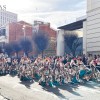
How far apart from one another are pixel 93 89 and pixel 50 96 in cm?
339

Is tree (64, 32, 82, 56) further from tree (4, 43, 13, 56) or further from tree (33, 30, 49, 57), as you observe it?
tree (4, 43, 13, 56)

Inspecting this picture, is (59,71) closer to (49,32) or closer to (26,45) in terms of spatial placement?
(26,45)

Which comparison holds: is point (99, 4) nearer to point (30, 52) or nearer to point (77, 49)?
point (77, 49)

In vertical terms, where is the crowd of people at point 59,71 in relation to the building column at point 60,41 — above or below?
below

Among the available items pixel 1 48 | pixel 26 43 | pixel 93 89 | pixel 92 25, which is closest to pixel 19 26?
pixel 1 48

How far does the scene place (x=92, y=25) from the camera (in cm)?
3653

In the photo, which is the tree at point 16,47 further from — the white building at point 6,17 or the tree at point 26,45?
the white building at point 6,17

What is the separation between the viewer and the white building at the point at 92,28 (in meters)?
35.4

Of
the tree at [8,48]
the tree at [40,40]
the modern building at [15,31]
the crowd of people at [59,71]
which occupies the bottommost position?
the crowd of people at [59,71]

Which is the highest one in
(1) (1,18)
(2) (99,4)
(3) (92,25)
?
(1) (1,18)

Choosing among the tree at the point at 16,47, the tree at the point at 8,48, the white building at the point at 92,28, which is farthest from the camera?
the tree at the point at 8,48

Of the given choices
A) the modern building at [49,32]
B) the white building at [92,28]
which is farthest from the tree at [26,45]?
the white building at [92,28]

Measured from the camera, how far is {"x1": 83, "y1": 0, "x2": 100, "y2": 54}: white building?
116 ft

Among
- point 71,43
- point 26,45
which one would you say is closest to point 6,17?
point 26,45
